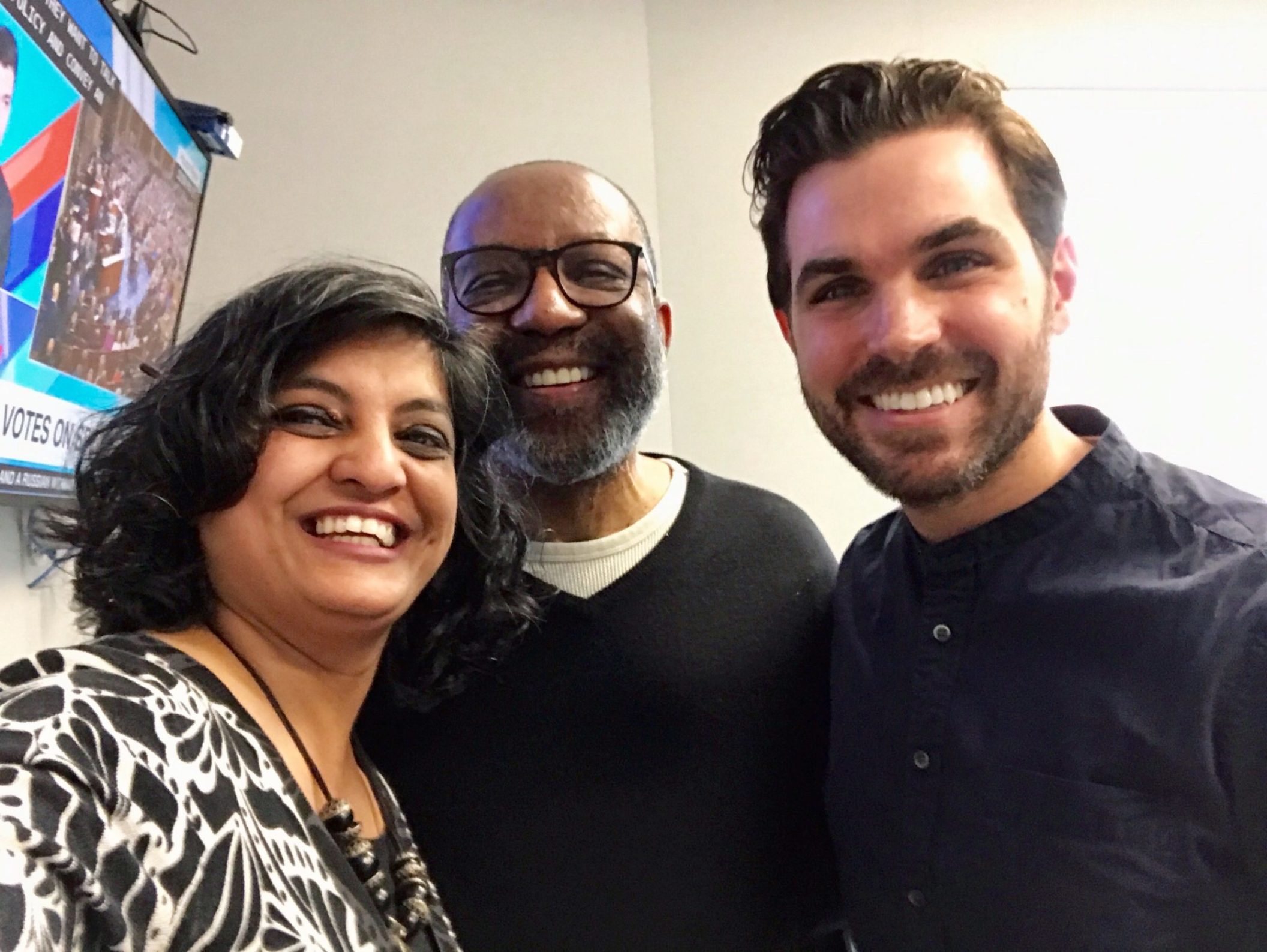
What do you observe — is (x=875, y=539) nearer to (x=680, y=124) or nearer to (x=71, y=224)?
(x=71, y=224)

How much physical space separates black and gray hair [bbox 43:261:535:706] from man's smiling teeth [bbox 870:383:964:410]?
499 mm

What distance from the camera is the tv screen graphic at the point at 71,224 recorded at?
1.18 meters

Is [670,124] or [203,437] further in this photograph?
[670,124]

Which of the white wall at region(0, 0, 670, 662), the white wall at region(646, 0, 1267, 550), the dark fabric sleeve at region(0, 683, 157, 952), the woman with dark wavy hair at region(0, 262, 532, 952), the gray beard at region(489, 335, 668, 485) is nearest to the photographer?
the dark fabric sleeve at region(0, 683, 157, 952)

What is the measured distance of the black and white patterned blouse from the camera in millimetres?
535

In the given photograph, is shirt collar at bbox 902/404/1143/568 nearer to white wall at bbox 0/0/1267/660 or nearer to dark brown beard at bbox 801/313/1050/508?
dark brown beard at bbox 801/313/1050/508

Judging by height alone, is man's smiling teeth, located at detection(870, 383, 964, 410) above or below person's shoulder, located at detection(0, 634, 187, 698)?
above

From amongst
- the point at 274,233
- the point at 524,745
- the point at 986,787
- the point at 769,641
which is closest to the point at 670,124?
the point at 274,233

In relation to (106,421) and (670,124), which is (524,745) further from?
(670,124)

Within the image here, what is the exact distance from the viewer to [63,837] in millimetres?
542

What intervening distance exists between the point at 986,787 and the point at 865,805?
6.2 inches

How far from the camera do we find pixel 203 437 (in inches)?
34.0

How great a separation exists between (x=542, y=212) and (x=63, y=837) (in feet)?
3.52

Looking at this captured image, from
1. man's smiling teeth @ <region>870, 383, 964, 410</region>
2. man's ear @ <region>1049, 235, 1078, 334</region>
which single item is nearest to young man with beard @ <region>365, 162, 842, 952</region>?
man's smiling teeth @ <region>870, 383, 964, 410</region>
